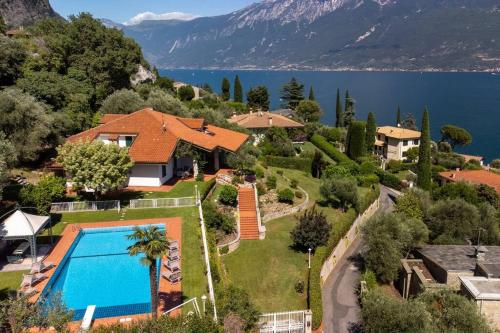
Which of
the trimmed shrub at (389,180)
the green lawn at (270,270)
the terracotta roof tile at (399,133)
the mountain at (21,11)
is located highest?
the mountain at (21,11)

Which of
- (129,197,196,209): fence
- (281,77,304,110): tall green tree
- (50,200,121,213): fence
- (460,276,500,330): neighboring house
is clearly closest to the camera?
(460,276,500,330): neighboring house

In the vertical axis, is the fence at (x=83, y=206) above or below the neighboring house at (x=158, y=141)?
below

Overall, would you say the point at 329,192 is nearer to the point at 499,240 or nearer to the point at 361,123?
the point at 499,240

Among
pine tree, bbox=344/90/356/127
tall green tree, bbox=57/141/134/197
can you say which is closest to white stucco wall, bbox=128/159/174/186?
tall green tree, bbox=57/141/134/197

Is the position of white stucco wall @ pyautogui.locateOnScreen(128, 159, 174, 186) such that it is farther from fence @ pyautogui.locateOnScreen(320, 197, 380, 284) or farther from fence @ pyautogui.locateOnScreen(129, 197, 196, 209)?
fence @ pyautogui.locateOnScreen(320, 197, 380, 284)

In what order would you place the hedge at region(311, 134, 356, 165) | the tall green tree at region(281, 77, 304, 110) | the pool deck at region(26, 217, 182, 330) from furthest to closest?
1. the tall green tree at region(281, 77, 304, 110)
2. the hedge at region(311, 134, 356, 165)
3. the pool deck at region(26, 217, 182, 330)

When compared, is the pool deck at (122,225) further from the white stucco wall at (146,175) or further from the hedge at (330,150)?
the hedge at (330,150)

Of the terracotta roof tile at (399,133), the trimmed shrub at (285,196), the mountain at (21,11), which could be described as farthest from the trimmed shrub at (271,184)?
the mountain at (21,11)

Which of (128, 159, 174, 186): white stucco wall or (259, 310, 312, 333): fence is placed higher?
(128, 159, 174, 186): white stucco wall
